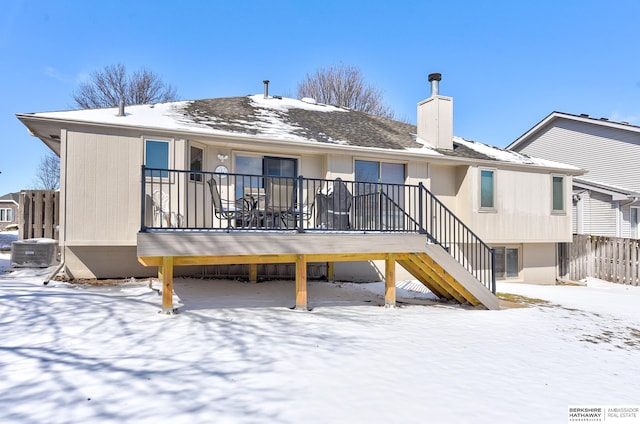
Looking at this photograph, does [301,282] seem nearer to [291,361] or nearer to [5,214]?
[291,361]

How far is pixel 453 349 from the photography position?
17.3ft

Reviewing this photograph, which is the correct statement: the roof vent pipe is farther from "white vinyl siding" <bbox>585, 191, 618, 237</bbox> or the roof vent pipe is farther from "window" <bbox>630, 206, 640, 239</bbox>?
"window" <bbox>630, 206, 640, 239</bbox>

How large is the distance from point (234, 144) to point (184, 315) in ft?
14.9

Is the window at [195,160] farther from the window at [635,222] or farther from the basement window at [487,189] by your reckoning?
the window at [635,222]

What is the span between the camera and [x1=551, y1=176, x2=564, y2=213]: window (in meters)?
13.0

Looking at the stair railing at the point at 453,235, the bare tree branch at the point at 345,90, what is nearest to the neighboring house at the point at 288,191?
→ the stair railing at the point at 453,235

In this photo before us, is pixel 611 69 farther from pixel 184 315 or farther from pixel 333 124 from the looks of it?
pixel 184 315

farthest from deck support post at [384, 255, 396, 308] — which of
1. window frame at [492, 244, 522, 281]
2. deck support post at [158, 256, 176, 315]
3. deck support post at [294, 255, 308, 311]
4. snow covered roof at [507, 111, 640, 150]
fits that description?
snow covered roof at [507, 111, 640, 150]

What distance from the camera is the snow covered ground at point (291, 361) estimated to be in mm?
3357

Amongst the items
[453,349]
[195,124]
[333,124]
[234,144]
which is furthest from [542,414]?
[333,124]

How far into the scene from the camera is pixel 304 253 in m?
6.83

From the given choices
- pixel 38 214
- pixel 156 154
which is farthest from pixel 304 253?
pixel 38 214

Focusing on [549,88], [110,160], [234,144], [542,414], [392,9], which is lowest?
[542,414]

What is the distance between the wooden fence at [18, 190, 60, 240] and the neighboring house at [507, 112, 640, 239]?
19.5m
